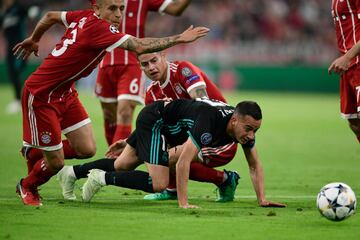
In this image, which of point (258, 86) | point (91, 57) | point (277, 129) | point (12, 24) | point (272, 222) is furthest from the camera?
point (258, 86)

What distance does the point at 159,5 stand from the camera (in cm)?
1218

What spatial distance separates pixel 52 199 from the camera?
9352 millimetres

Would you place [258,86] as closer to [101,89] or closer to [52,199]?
[101,89]

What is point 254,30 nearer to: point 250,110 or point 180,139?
point 180,139

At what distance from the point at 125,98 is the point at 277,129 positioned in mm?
7761

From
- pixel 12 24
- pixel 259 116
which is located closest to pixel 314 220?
pixel 259 116

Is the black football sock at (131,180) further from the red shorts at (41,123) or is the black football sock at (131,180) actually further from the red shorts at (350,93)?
the red shorts at (350,93)

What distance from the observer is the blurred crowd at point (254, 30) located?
31.6 meters

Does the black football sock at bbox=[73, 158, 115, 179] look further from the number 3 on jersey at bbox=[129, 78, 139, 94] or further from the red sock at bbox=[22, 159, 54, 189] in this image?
the number 3 on jersey at bbox=[129, 78, 139, 94]

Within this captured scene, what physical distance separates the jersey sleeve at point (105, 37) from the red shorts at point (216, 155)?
68.9 inches

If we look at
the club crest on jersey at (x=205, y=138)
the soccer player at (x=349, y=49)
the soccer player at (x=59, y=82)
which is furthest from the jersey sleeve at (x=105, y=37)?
the soccer player at (x=349, y=49)

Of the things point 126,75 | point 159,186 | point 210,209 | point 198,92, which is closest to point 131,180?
point 159,186

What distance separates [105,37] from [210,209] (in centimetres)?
198

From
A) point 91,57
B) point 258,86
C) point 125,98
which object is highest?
point 91,57
